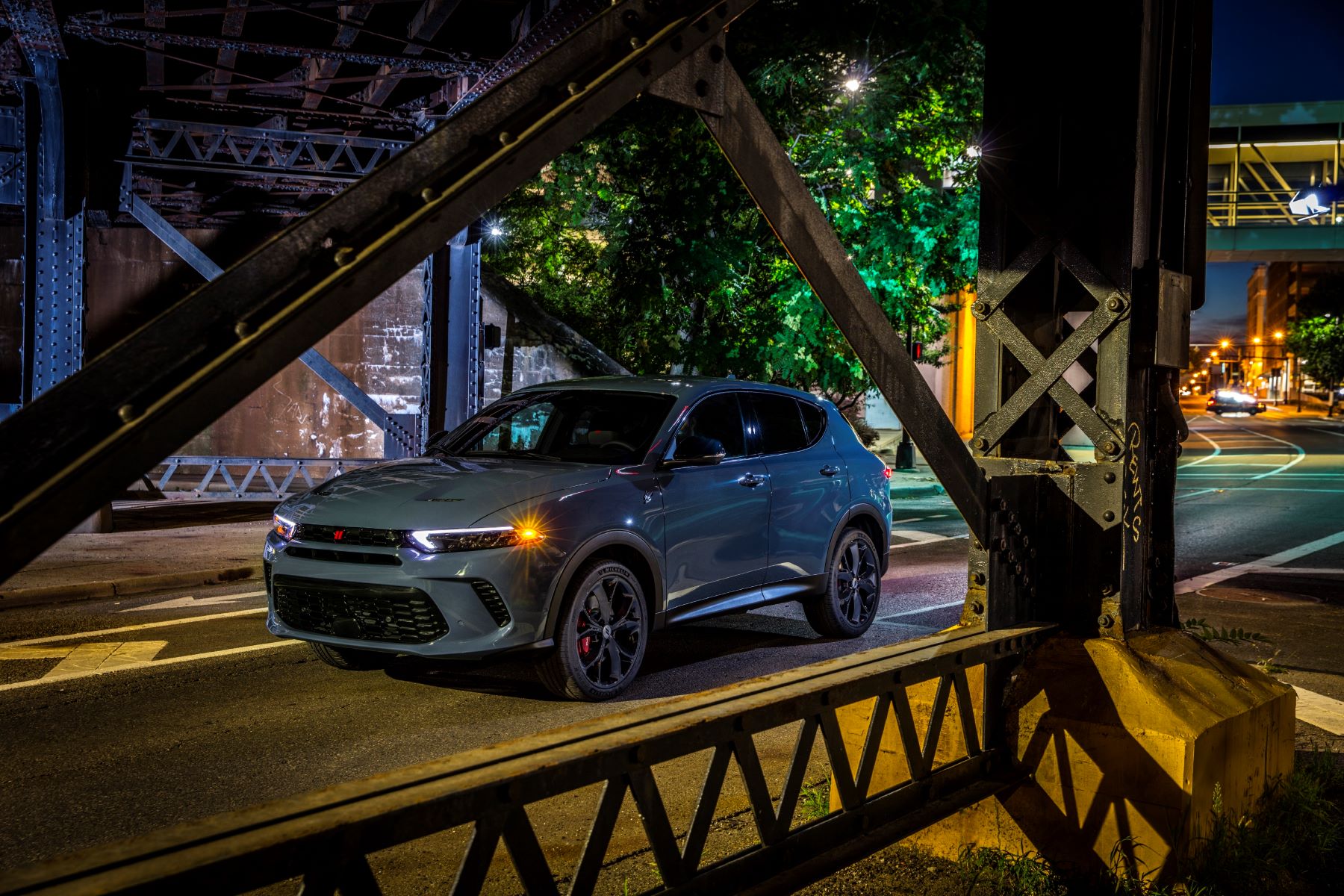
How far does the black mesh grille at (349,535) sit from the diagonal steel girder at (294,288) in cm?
386

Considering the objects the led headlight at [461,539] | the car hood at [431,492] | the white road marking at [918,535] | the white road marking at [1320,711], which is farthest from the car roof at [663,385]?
the white road marking at [918,535]

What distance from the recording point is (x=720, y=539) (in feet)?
25.0

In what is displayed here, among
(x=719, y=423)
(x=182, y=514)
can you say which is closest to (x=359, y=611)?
(x=719, y=423)

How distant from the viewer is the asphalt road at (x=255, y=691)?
524cm

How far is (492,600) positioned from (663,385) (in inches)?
91.1

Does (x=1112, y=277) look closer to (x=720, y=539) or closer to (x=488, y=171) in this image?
(x=488, y=171)

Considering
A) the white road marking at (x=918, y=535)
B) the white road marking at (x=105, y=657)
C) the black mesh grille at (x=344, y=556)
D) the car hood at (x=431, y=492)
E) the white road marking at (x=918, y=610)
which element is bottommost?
the white road marking at (x=918, y=535)

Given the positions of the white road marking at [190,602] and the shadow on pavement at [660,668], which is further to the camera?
the white road marking at [190,602]

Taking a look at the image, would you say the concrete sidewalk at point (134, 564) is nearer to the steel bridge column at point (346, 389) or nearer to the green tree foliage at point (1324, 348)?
the steel bridge column at point (346, 389)

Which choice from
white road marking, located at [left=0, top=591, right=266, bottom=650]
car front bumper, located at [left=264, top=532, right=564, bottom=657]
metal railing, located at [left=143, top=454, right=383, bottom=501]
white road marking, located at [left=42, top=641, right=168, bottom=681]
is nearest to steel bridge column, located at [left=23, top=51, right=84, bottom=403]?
metal railing, located at [left=143, top=454, right=383, bottom=501]

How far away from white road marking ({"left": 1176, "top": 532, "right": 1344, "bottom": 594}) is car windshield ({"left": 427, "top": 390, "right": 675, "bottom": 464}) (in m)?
6.17

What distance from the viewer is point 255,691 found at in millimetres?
7023

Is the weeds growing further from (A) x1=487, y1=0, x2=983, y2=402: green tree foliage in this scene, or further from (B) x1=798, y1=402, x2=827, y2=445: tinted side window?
(A) x1=487, y1=0, x2=983, y2=402: green tree foliage

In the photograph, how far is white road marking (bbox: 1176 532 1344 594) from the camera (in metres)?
11.7
